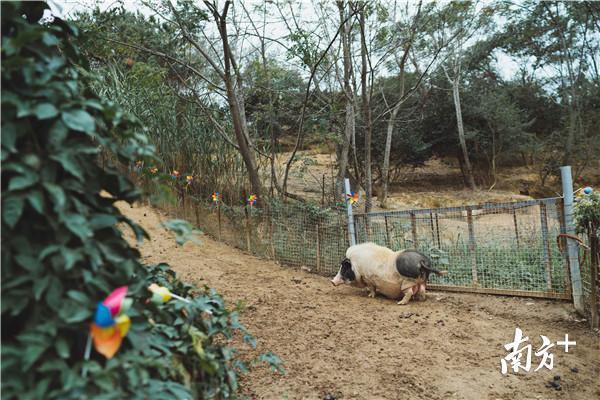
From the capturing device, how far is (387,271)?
Answer: 467cm

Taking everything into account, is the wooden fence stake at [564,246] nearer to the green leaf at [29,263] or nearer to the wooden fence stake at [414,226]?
the wooden fence stake at [414,226]

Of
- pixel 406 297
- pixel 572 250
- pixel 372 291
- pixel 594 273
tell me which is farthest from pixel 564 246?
pixel 372 291

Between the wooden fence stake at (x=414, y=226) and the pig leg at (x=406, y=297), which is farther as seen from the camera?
the wooden fence stake at (x=414, y=226)

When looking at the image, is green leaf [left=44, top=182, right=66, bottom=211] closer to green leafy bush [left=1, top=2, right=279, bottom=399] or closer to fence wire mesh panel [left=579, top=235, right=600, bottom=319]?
green leafy bush [left=1, top=2, right=279, bottom=399]

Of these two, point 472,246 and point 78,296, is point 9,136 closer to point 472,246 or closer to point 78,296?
point 78,296

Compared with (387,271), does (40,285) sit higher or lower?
higher

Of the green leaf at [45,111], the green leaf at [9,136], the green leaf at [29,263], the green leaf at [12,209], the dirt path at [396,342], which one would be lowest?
the dirt path at [396,342]

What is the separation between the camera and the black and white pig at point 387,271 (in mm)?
4547

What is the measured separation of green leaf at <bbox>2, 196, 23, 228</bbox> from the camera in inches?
41.2

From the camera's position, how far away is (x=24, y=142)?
119 cm

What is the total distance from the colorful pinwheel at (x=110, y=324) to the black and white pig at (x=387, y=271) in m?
3.77

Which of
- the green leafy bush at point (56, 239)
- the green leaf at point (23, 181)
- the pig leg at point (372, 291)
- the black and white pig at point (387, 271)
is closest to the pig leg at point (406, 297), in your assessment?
the black and white pig at point (387, 271)

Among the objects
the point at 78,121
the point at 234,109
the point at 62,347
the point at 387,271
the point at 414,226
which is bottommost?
the point at 387,271

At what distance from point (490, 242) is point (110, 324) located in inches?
169
